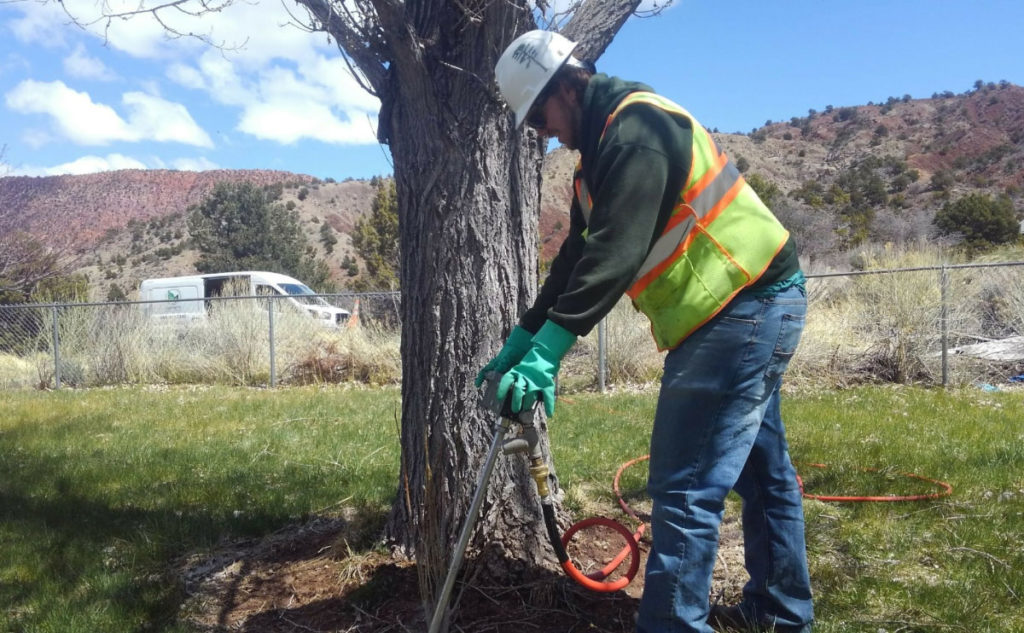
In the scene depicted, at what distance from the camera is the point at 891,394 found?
26.1 feet

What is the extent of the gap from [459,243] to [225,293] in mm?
12919

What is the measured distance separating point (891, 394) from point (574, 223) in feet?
21.7

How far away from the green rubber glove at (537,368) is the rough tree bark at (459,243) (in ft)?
3.31

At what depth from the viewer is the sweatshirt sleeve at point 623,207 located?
2.00 meters

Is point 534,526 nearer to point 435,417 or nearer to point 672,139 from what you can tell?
point 435,417

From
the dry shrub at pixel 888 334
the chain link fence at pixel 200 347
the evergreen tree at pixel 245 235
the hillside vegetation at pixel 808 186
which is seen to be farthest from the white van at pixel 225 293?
the hillside vegetation at pixel 808 186

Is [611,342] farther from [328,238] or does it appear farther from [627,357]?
[328,238]

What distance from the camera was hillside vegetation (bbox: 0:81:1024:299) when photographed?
35938 mm

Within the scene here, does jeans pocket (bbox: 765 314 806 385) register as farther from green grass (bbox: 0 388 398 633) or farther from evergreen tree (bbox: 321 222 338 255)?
evergreen tree (bbox: 321 222 338 255)

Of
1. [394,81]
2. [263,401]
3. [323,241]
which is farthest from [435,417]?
[323,241]

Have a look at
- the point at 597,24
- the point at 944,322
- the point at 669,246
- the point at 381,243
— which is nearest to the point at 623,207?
the point at 669,246

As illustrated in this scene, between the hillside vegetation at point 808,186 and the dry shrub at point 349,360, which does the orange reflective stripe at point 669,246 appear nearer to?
the dry shrub at point 349,360

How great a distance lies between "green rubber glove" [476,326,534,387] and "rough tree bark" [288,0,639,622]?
20.1 inches

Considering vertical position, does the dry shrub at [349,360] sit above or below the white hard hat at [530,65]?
below
